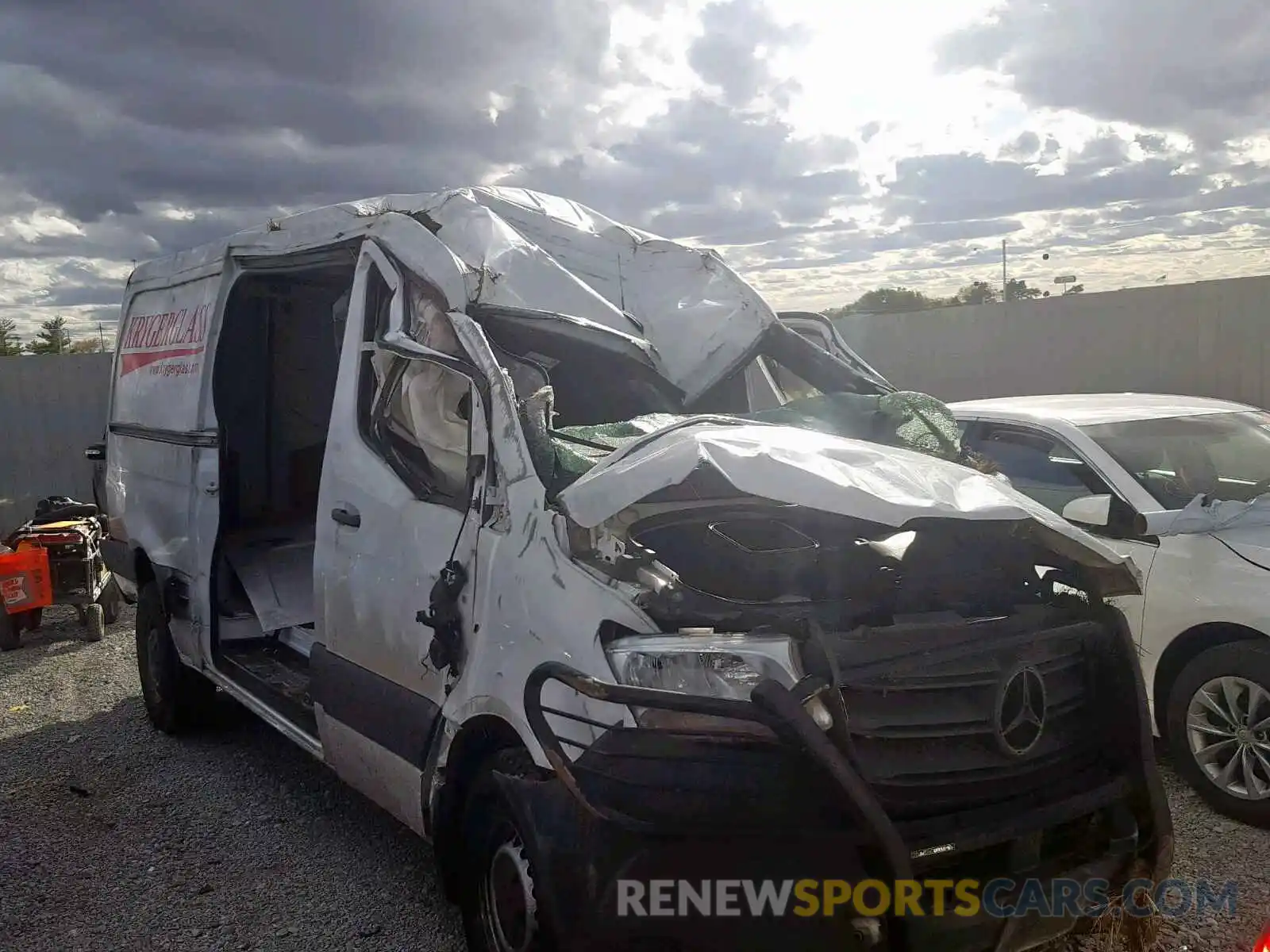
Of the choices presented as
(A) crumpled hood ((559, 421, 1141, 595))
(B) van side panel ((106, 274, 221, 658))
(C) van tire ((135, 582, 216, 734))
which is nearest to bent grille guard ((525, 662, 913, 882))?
(A) crumpled hood ((559, 421, 1141, 595))

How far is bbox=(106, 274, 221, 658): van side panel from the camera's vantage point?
5.25 meters

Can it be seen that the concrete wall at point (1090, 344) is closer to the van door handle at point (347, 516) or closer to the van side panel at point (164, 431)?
the van side panel at point (164, 431)

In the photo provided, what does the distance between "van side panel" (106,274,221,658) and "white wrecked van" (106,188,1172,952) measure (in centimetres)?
123

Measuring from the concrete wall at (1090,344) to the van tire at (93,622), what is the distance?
8254 mm

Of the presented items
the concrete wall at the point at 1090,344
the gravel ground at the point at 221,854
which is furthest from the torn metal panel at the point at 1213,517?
the concrete wall at the point at 1090,344

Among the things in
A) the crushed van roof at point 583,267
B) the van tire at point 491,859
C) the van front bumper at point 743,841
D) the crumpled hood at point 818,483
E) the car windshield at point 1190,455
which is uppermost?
the crushed van roof at point 583,267

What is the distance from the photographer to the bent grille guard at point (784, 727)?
6.95 feet

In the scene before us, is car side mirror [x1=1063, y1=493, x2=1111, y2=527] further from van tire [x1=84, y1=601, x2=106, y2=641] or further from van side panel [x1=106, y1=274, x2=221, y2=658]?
van tire [x1=84, y1=601, x2=106, y2=641]

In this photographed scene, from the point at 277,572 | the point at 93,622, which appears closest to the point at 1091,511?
the point at 277,572

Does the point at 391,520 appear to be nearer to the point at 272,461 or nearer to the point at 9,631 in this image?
the point at 272,461

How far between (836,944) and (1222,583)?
283cm

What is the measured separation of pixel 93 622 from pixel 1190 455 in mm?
7932

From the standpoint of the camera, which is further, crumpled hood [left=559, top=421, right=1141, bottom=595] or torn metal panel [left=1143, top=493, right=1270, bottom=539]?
torn metal panel [left=1143, top=493, right=1270, bottom=539]

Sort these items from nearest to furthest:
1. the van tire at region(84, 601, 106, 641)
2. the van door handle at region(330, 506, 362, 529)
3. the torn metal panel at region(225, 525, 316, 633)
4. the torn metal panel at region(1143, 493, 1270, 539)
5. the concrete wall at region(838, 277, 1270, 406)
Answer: the van door handle at region(330, 506, 362, 529) < the torn metal panel at region(1143, 493, 1270, 539) < the torn metal panel at region(225, 525, 316, 633) < the van tire at region(84, 601, 106, 641) < the concrete wall at region(838, 277, 1270, 406)
